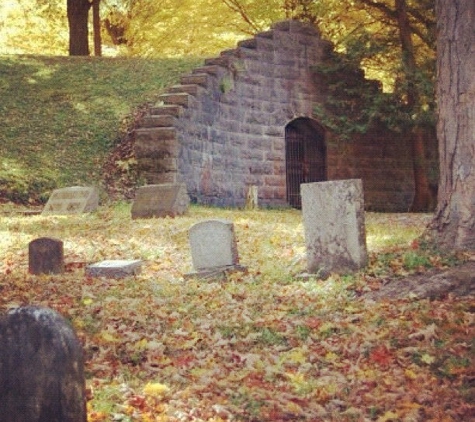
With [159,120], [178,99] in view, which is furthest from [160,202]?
[178,99]

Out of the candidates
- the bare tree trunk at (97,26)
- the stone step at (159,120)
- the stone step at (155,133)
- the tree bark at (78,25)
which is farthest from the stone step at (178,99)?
the bare tree trunk at (97,26)

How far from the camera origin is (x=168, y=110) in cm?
1711

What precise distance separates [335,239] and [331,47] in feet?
44.8

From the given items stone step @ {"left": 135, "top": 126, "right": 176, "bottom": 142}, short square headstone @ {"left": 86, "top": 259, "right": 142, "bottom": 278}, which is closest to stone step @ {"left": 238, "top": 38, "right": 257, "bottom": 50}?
stone step @ {"left": 135, "top": 126, "right": 176, "bottom": 142}

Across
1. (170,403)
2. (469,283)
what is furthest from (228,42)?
(170,403)

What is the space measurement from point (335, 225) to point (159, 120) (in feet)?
28.1

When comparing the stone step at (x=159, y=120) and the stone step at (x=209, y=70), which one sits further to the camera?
the stone step at (x=209, y=70)

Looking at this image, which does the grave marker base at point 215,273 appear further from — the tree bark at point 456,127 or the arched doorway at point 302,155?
the arched doorway at point 302,155

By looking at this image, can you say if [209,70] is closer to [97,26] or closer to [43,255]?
[97,26]

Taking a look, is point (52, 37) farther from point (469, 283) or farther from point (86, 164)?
point (469, 283)

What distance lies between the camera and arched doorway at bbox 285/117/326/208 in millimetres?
21391

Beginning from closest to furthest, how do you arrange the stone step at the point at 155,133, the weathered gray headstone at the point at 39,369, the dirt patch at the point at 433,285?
the weathered gray headstone at the point at 39,369
the dirt patch at the point at 433,285
the stone step at the point at 155,133

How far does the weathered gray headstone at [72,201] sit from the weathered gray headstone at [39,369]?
1000 cm

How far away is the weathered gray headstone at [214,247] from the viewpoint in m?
9.70
